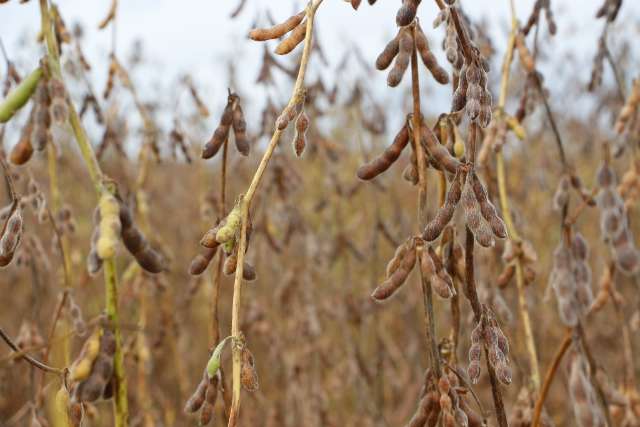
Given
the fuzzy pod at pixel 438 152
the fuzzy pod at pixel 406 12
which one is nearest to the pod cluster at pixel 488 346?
the fuzzy pod at pixel 438 152

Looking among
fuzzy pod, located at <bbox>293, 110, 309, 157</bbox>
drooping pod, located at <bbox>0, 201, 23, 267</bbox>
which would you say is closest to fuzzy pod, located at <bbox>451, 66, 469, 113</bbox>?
fuzzy pod, located at <bbox>293, 110, 309, 157</bbox>

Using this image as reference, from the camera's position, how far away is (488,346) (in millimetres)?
1123

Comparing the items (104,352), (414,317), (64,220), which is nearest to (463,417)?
Answer: (104,352)

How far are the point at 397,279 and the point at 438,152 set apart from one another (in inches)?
9.2

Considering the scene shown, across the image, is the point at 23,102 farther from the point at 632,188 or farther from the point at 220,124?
the point at 632,188

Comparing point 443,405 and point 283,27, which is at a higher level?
point 283,27

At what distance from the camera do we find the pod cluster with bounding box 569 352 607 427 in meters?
1.36

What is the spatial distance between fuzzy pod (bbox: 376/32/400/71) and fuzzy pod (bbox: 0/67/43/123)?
560 mm

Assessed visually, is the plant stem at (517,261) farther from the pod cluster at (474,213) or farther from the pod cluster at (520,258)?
the pod cluster at (474,213)

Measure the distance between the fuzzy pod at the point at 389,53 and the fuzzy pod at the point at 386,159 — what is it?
0.13 m

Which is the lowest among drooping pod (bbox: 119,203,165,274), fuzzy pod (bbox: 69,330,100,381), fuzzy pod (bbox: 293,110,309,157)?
fuzzy pod (bbox: 69,330,100,381)

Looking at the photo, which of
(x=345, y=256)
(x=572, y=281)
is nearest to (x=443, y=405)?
(x=572, y=281)

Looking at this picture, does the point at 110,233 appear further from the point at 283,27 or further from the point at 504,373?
the point at 504,373

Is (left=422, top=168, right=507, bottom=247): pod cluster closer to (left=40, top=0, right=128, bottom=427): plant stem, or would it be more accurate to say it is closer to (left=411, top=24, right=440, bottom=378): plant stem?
(left=411, top=24, right=440, bottom=378): plant stem
